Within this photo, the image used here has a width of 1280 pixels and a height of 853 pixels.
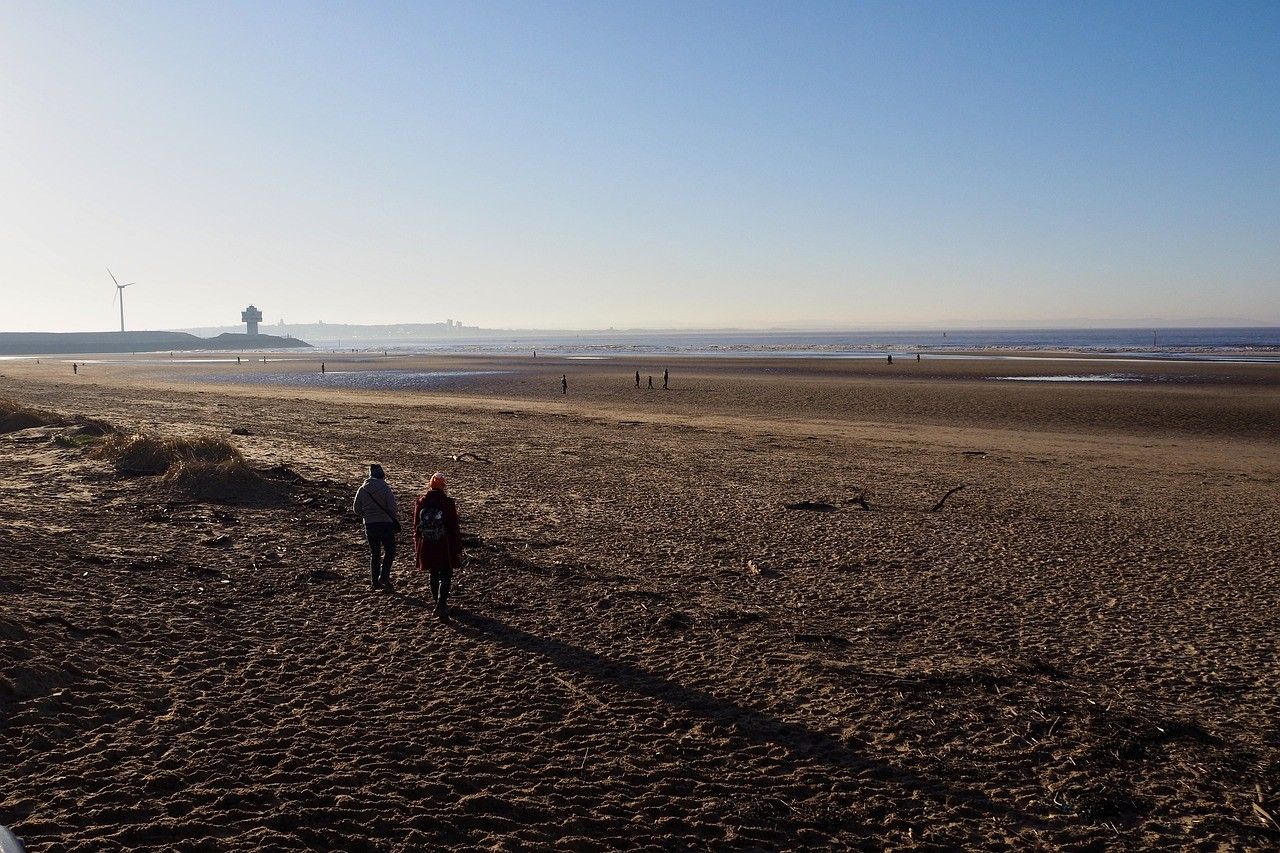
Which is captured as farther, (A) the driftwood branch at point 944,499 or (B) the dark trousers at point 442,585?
(A) the driftwood branch at point 944,499

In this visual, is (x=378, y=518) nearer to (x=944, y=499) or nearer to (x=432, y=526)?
(x=432, y=526)

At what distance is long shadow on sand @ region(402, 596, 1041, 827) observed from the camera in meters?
6.09

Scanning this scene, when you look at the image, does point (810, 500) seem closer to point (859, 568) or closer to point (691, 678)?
point (859, 568)

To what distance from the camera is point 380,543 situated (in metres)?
10.8

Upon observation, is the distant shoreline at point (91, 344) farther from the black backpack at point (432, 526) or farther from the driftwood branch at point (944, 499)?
the black backpack at point (432, 526)

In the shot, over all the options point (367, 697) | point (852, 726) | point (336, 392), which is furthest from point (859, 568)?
point (336, 392)

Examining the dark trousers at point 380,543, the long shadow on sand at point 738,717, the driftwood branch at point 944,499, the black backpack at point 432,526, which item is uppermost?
the black backpack at point 432,526

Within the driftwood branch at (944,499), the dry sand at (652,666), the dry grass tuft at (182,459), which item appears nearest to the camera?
the dry sand at (652,666)

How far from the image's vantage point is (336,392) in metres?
47.6

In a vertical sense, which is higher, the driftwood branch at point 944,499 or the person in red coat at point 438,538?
the person in red coat at point 438,538

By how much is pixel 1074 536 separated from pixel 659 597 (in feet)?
23.7

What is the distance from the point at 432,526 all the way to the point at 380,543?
1.58m

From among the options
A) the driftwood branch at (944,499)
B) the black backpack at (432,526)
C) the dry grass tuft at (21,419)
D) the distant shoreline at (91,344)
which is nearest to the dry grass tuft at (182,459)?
the dry grass tuft at (21,419)

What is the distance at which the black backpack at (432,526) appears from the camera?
9.59m
